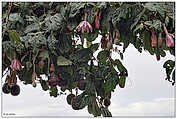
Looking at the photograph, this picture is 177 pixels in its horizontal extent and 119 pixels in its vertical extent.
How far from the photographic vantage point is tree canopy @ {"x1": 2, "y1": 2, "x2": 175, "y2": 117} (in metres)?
0.96

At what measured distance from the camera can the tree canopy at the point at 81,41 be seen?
963 millimetres

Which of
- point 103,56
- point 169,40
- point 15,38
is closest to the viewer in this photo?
point 169,40

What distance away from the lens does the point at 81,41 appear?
1.19 metres

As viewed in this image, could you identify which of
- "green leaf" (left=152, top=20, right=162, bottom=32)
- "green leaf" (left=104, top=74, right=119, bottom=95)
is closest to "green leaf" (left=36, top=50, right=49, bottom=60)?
"green leaf" (left=104, top=74, right=119, bottom=95)

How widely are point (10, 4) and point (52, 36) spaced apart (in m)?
0.23

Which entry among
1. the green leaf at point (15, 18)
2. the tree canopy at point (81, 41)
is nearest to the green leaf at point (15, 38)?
the tree canopy at point (81, 41)

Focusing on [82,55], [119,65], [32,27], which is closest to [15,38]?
[32,27]

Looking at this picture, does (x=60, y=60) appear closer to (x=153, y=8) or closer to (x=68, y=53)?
(x=68, y=53)

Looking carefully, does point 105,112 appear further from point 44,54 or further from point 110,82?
point 44,54

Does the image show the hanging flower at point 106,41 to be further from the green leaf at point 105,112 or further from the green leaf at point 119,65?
the green leaf at point 105,112

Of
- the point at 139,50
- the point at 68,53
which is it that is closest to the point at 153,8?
the point at 139,50

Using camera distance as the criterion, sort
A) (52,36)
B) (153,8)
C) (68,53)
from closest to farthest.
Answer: (153,8) → (52,36) → (68,53)

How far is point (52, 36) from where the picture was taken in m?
1.07

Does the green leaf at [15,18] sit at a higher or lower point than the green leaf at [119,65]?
higher
